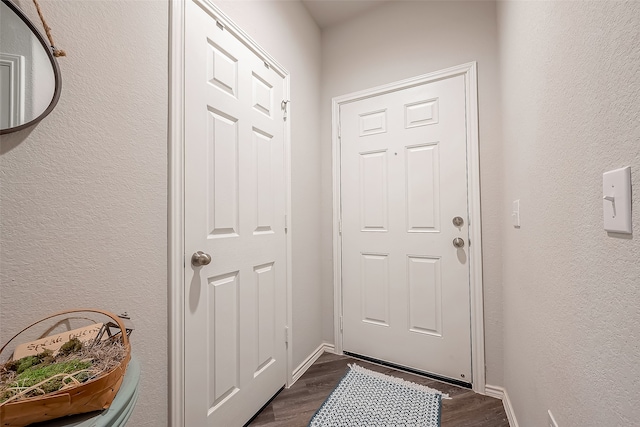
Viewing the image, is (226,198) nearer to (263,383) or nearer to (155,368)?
(155,368)

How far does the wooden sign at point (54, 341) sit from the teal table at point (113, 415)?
7.5 inches

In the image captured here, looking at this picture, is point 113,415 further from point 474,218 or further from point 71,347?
point 474,218

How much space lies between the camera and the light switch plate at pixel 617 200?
0.48 metres

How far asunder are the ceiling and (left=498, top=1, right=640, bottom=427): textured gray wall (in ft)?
3.80

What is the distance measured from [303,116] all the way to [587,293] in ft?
6.02

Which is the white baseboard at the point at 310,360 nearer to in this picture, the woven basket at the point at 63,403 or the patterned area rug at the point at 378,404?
the patterned area rug at the point at 378,404

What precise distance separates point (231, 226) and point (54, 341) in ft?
2.49

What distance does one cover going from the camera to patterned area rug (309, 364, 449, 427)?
4.68ft

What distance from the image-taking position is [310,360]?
2.02m

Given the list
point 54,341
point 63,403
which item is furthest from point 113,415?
point 54,341

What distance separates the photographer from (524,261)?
118cm

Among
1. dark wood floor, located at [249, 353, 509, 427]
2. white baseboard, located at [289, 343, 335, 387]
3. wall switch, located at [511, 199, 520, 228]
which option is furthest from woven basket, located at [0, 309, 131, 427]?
wall switch, located at [511, 199, 520, 228]

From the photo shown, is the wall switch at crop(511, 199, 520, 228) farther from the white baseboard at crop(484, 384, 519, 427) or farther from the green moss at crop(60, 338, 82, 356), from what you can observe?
the green moss at crop(60, 338, 82, 356)

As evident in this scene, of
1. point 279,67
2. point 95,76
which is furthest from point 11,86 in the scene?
point 279,67
